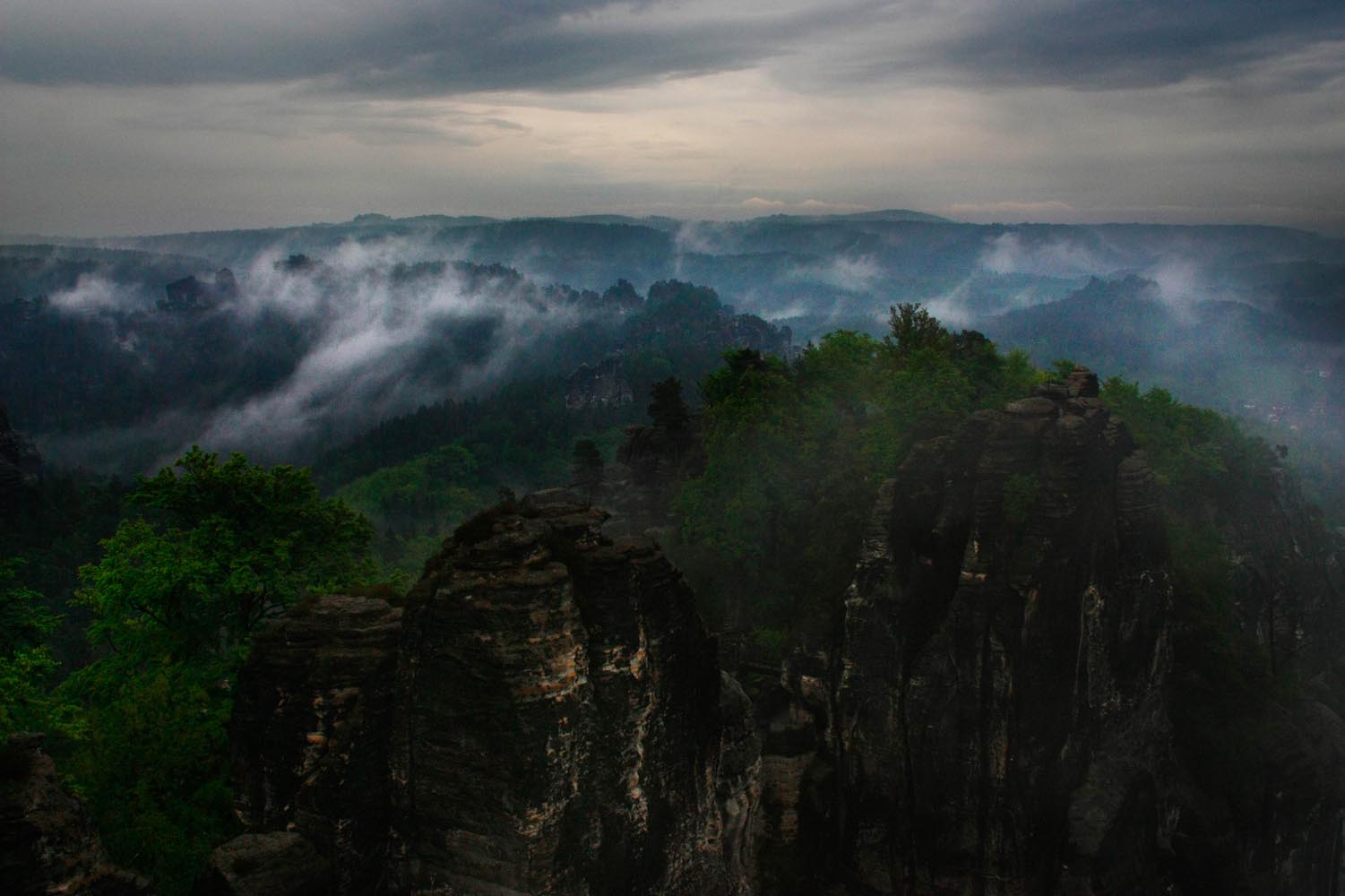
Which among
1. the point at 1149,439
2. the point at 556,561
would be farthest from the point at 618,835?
the point at 1149,439

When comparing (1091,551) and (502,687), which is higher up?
(502,687)

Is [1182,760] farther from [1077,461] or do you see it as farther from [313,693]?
[313,693]

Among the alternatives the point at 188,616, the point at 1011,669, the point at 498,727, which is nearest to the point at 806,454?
the point at 1011,669

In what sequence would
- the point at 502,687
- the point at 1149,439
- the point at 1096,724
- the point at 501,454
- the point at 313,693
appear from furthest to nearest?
the point at 501,454 → the point at 1149,439 → the point at 1096,724 → the point at 313,693 → the point at 502,687

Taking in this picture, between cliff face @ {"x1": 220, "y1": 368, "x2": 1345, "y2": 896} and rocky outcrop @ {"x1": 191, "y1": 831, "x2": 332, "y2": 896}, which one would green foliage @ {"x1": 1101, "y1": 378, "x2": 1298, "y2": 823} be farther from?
rocky outcrop @ {"x1": 191, "y1": 831, "x2": 332, "y2": 896}

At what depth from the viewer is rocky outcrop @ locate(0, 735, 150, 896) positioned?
13734mm

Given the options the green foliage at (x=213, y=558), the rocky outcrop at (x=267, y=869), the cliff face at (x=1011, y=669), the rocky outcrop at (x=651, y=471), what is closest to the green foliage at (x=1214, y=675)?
the cliff face at (x=1011, y=669)

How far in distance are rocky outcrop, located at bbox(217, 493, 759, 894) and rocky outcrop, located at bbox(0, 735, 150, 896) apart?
313 cm

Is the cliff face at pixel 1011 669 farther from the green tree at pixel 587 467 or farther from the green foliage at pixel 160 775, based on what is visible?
the green tree at pixel 587 467

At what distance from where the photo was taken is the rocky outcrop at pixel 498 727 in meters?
16.0

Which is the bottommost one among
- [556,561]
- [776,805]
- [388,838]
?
[776,805]

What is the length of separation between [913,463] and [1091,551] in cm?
725

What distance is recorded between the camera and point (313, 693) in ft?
56.9

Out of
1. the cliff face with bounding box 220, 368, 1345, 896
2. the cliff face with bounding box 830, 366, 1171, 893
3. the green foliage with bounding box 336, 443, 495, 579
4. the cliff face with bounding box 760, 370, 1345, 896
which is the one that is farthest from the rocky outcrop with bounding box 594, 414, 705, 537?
the green foliage with bounding box 336, 443, 495, 579
